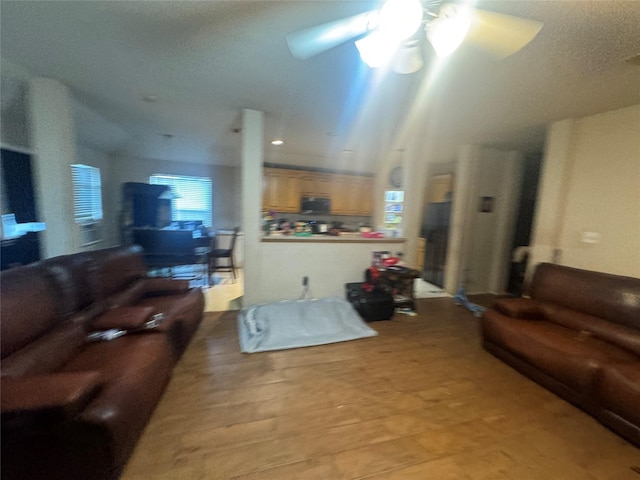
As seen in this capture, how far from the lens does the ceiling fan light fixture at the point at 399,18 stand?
1177 millimetres

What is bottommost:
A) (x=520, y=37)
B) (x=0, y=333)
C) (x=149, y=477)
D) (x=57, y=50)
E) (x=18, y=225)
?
(x=149, y=477)

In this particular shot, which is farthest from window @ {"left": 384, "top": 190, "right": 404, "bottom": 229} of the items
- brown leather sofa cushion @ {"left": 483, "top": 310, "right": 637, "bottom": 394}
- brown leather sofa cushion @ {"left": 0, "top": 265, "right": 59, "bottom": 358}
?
brown leather sofa cushion @ {"left": 0, "top": 265, "right": 59, "bottom": 358}

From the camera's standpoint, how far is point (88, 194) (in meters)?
4.27

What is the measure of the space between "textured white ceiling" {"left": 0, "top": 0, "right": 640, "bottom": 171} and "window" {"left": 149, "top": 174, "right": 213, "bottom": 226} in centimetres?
206

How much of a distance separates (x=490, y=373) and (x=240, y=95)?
11.5 feet

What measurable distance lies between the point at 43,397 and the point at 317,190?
5.37 m

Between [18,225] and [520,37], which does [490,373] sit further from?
[18,225]

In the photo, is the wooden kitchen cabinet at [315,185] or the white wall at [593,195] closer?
the white wall at [593,195]

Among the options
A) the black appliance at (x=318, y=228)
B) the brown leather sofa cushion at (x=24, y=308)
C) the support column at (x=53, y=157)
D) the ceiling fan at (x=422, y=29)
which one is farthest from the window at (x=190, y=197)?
the ceiling fan at (x=422, y=29)

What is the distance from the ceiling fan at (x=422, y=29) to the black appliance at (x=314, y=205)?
173 inches

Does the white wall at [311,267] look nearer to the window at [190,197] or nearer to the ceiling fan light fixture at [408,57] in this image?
the ceiling fan light fixture at [408,57]

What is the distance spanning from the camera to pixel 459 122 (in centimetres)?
322

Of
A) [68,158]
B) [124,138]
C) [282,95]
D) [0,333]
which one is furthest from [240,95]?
[124,138]

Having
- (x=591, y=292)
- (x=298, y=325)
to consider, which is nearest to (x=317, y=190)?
(x=298, y=325)
